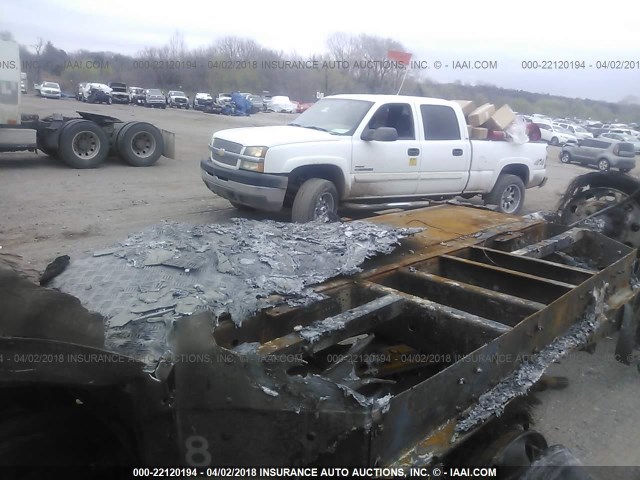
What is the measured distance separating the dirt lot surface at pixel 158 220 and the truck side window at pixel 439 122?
3217 mm

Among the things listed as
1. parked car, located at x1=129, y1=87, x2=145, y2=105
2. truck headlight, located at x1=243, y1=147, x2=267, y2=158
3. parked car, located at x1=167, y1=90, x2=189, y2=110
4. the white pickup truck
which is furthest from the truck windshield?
parked car, located at x1=167, y1=90, x2=189, y2=110

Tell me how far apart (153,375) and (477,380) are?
1.40m

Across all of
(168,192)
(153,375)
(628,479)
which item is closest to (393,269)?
(628,479)

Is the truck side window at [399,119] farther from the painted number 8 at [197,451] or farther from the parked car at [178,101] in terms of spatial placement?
the parked car at [178,101]

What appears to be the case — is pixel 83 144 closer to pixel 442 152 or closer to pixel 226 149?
pixel 226 149

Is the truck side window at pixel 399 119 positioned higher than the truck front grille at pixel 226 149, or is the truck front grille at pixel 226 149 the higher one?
the truck side window at pixel 399 119

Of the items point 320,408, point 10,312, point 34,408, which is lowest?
point 34,408

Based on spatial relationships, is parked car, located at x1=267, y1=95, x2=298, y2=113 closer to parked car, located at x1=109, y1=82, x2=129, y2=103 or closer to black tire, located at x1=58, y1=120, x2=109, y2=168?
parked car, located at x1=109, y1=82, x2=129, y2=103

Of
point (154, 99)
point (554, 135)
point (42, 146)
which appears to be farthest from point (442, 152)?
point (154, 99)

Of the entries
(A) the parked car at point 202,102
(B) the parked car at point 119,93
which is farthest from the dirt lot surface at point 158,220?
(B) the parked car at point 119,93

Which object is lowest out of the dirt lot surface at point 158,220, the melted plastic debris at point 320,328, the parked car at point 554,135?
the dirt lot surface at point 158,220

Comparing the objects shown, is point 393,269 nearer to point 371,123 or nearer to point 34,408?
point 34,408

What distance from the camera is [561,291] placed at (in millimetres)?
3354

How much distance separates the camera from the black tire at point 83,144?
42.5ft
